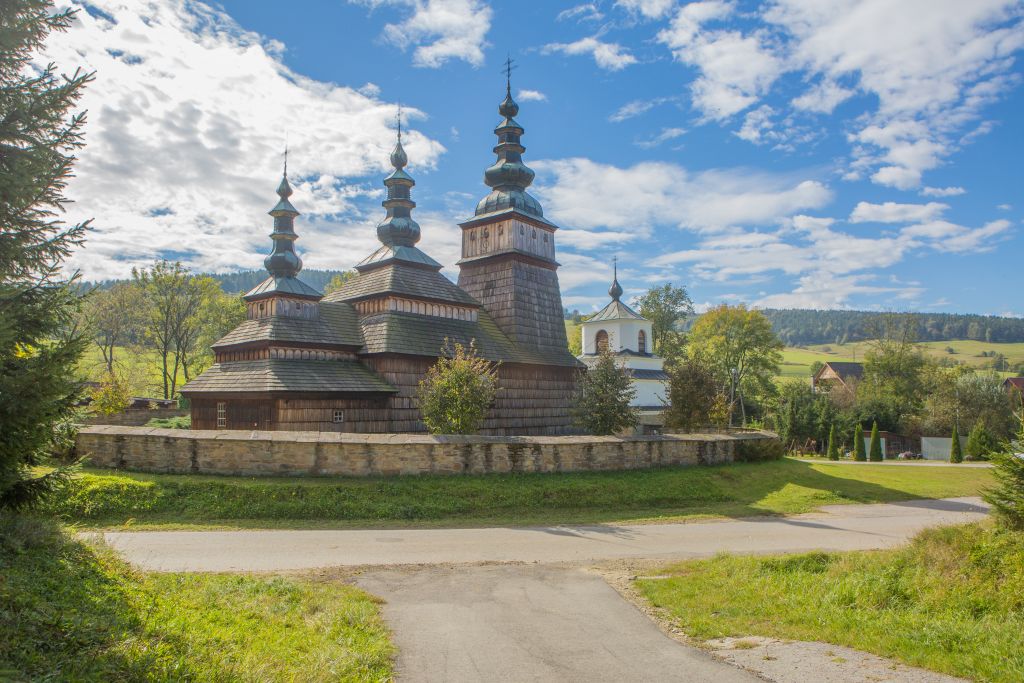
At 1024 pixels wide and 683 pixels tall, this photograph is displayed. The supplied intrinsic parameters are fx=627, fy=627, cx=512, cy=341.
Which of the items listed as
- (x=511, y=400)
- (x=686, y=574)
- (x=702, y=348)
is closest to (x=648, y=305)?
(x=702, y=348)

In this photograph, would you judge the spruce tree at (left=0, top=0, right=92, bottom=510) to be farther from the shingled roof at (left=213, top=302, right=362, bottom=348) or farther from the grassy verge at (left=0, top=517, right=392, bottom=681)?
the shingled roof at (left=213, top=302, right=362, bottom=348)

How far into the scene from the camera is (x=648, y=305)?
2371 inches

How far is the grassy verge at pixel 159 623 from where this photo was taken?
525 cm

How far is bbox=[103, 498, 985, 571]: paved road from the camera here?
11.1m

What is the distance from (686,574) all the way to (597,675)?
465cm

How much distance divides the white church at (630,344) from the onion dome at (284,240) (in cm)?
2435

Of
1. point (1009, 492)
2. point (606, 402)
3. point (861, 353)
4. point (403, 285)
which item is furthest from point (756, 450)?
point (861, 353)

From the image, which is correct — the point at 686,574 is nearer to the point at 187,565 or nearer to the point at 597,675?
the point at 597,675

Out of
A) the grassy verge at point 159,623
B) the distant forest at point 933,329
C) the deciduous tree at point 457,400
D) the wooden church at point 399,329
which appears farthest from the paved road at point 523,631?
the distant forest at point 933,329

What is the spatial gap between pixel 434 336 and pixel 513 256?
8.70m

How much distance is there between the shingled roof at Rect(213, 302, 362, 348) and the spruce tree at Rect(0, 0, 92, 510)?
16830 millimetres

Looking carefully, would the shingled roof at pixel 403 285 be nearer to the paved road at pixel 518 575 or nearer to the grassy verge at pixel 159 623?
the paved road at pixel 518 575

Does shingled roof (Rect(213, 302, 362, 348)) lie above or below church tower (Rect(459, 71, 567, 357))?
below

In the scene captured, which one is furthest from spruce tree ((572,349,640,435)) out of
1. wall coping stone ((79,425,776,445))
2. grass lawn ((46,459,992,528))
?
wall coping stone ((79,425,776,445))
